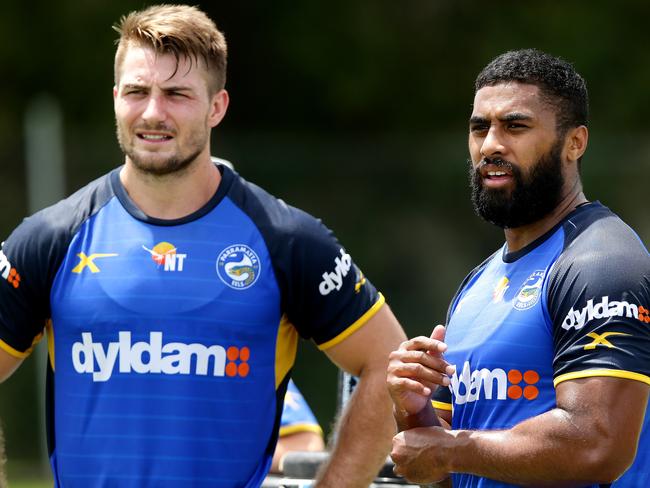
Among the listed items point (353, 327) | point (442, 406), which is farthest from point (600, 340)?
point (353, 327)

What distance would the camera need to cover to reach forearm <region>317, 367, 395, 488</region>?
433 cm

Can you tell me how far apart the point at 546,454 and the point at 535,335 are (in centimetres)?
36

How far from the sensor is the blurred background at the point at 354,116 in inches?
486

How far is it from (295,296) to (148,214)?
0.58 m

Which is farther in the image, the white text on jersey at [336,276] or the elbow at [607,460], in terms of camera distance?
the white text on jersey at [336,276]

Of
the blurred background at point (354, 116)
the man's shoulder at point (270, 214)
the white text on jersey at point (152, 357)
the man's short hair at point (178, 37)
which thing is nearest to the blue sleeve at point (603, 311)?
the man's shoulder at point (270, 214)

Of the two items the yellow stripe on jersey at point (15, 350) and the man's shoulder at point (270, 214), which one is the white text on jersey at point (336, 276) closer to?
the man's shoulder at point (270, 214)

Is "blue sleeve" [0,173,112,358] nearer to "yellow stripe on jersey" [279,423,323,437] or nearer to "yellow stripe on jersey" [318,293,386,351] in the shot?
"yellow stripe on jersey" [318,293,386,351]

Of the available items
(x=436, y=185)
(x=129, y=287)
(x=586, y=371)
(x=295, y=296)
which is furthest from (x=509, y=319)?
(x=436, y=185)

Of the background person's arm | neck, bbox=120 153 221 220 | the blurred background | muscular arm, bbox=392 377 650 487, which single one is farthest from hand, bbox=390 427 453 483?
the blurred background

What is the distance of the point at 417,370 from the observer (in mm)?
3629

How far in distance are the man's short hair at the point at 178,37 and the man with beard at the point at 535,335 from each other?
3.22 feet

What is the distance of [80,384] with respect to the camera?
423 centimetres

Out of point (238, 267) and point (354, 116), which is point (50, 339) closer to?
point (238, 267)
